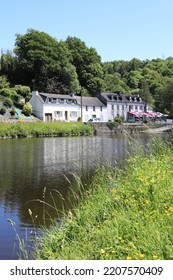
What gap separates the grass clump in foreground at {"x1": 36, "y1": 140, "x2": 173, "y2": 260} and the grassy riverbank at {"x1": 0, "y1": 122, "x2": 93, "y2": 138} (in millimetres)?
42141

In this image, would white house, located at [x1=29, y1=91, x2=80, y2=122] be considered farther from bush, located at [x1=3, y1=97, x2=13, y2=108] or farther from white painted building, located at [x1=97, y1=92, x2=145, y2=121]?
white painted building, located at [x1=97, y1=92, x2=145, y2=121]

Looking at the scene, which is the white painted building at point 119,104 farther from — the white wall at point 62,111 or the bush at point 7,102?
the bush at point 7,102

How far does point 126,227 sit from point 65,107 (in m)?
65.5

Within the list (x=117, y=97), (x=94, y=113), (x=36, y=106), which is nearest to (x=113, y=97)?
(x=117, y=97)

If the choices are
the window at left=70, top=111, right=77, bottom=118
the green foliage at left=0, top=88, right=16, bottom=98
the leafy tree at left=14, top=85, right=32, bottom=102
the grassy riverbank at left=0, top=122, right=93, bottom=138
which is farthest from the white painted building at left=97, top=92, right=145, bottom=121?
the green foliage at left=0, top=88, right=16, bottom=98

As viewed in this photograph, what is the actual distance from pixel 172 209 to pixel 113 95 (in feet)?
259

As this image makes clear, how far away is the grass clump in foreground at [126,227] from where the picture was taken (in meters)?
5.16

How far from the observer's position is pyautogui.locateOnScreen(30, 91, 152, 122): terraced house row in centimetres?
6694

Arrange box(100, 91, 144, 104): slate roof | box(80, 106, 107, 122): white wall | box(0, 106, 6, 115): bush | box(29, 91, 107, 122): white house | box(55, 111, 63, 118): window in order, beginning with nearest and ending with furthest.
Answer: box(0, 106, 6, 115): bush
box(29, 91, 107, 122): white house
box(55, 111, 63, 118): window
box(80, 106, 107, 122): white wall
box(100, 91, 144, 104): slate roof

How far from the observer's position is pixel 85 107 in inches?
2975

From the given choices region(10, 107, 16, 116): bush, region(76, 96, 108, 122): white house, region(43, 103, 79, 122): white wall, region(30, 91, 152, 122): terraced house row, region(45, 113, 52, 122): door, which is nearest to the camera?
region(10, 107, 16, 116): bush

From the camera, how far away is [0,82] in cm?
7081

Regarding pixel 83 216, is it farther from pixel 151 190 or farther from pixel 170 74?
pixel 170 74

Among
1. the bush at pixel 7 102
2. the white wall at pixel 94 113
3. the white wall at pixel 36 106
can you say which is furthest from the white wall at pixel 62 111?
the bush at pixel 7 102
